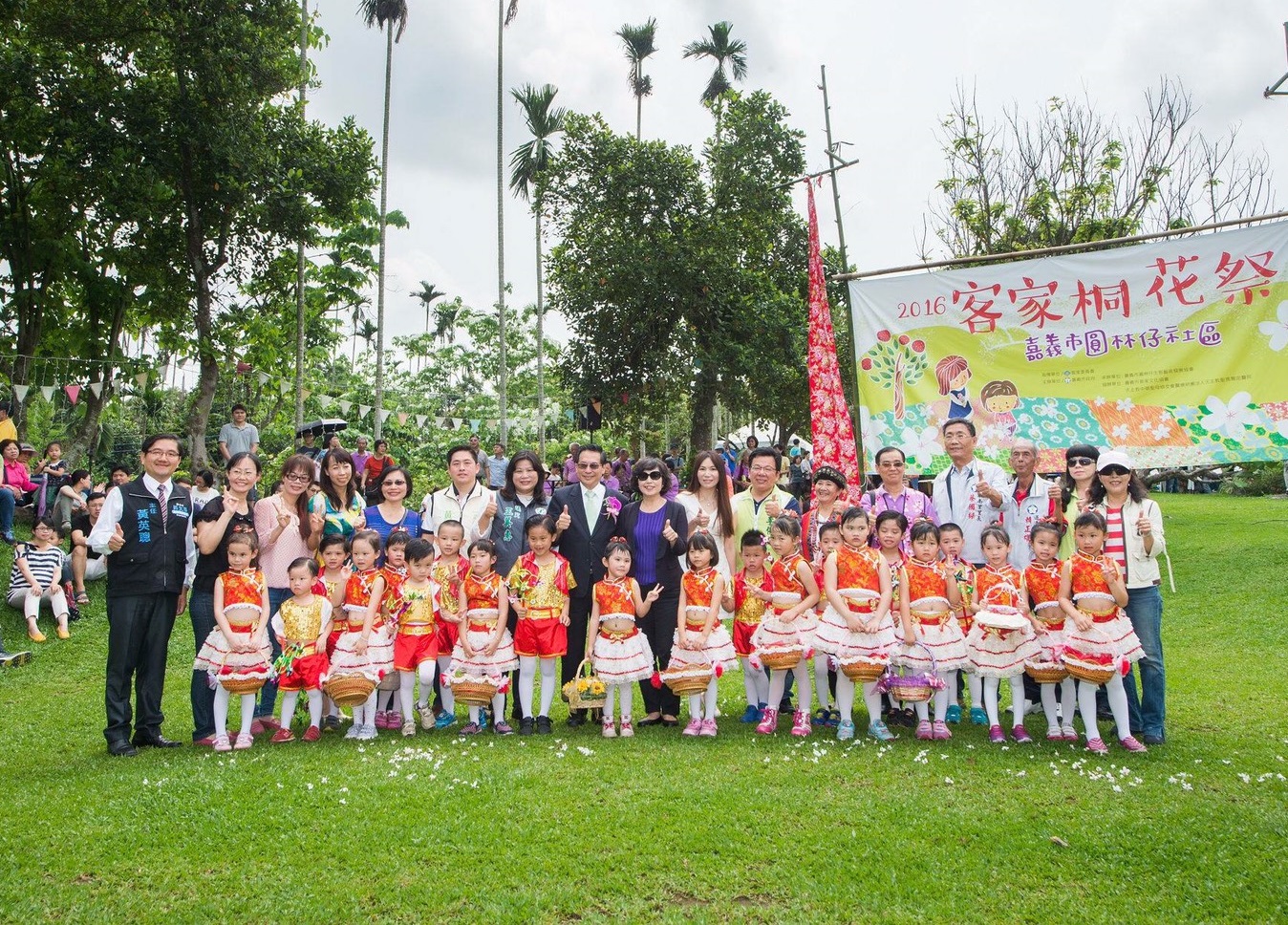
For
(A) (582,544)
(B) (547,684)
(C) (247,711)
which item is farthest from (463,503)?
(C) (247,711)

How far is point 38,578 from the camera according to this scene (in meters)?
9.82

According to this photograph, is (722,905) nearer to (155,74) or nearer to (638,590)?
(638,590)

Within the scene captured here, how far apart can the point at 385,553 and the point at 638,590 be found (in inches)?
69.6

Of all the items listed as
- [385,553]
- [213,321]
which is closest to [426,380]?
[213,321]

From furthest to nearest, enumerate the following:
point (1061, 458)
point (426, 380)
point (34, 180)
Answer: point (426, 380) < point (34, 180) < point (1061, 458)

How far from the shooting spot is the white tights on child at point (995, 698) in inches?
215

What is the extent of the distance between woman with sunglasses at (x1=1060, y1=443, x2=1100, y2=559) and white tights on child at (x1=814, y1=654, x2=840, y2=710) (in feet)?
5.64

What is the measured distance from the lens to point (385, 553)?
6062 millimetres

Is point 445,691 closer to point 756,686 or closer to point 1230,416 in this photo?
point 756,686

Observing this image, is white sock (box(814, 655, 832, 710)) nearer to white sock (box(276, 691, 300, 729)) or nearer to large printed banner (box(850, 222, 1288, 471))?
large printed banner (box(850, 222, 1288, 471))

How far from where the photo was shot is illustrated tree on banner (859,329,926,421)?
24.1 ft

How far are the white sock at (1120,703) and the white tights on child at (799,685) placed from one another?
1751mm

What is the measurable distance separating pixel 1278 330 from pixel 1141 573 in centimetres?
264

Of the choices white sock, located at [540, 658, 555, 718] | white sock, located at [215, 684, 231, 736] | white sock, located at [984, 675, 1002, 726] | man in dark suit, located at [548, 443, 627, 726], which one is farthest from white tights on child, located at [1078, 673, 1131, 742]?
white sock, located at [215, 684, 231, 736]
